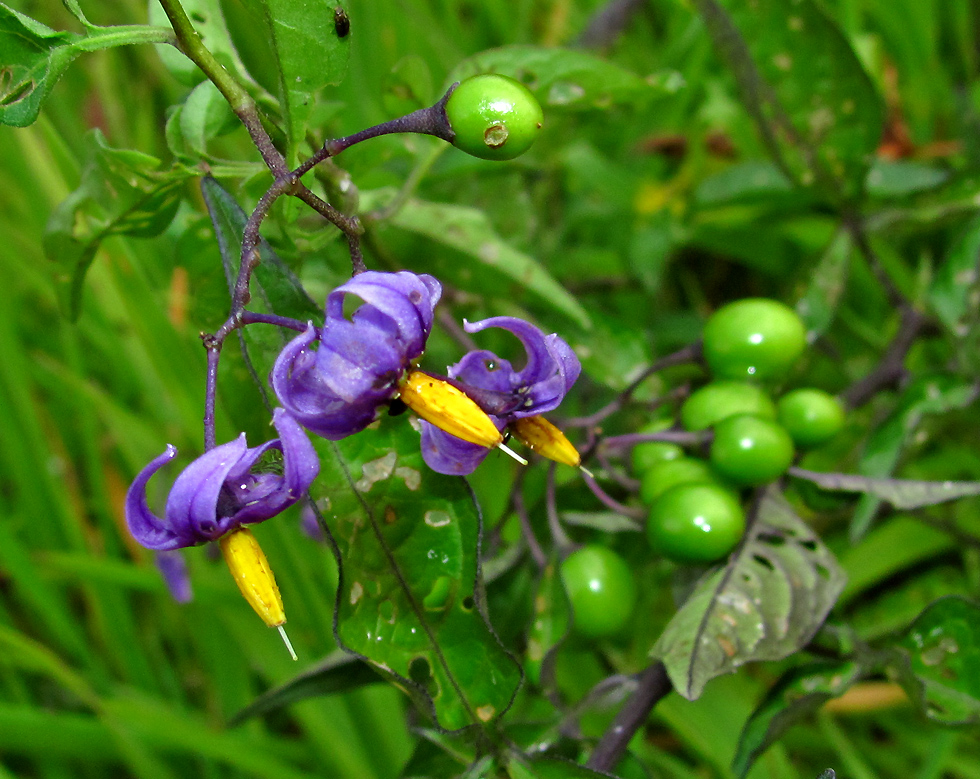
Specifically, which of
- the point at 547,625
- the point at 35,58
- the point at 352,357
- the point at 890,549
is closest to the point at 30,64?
the point at 35,58

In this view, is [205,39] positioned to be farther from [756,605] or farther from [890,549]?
[890,549]

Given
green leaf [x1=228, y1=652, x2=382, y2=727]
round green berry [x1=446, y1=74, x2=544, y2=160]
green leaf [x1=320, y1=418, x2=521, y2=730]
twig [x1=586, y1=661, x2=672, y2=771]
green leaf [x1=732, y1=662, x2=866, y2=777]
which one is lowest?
green leaf [x1=732, y1=662, x2=866, y2=777]

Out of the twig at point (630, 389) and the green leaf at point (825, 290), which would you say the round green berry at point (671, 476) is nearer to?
the twig at point (630, 389)

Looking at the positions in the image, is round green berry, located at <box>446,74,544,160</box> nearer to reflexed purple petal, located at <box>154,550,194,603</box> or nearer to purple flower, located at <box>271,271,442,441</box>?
purple flower, located at <box>271,271,442,441</box>

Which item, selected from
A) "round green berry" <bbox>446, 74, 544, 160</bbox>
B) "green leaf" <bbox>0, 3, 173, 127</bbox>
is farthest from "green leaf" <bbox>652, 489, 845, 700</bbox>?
"green leaf" <bbox>0, 3, 173, 127</bbox>

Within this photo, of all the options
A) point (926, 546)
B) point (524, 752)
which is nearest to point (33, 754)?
point (524, 752)

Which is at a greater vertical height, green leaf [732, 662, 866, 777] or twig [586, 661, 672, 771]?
twig [586, 661, 672, 771]
